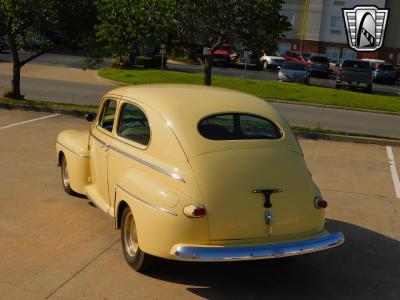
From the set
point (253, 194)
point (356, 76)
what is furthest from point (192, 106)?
point (356, 76)

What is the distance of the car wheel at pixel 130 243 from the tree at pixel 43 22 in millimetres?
10198

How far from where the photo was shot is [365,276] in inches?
221

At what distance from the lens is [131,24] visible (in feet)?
44.5

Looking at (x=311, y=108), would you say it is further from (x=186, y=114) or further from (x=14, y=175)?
(x=186, y=114)

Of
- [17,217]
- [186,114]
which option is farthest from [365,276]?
[17,217]

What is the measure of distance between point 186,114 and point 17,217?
2.66 meters

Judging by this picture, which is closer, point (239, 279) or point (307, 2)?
point (239, 279)

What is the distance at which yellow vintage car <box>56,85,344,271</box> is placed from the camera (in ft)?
16.0

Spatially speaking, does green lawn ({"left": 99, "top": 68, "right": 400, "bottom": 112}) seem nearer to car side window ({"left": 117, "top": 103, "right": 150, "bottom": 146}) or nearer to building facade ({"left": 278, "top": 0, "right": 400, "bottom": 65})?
car side window ({"left": 117, "top": 103, "right": 150, "bottom": 146})

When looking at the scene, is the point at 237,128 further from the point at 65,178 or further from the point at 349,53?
the point at 349,53

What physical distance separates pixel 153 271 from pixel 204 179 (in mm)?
1105

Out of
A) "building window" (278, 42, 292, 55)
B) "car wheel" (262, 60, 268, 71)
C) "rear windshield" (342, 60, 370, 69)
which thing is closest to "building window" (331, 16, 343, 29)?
"building window" (278, 42, 292, 55)

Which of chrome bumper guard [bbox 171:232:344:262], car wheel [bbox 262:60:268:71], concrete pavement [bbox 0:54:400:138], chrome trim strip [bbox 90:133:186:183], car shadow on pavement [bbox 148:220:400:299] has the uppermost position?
chrome trim strip [bbox 90:133:186:183]

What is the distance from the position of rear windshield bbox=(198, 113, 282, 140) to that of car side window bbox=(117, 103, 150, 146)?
0.64 meters
